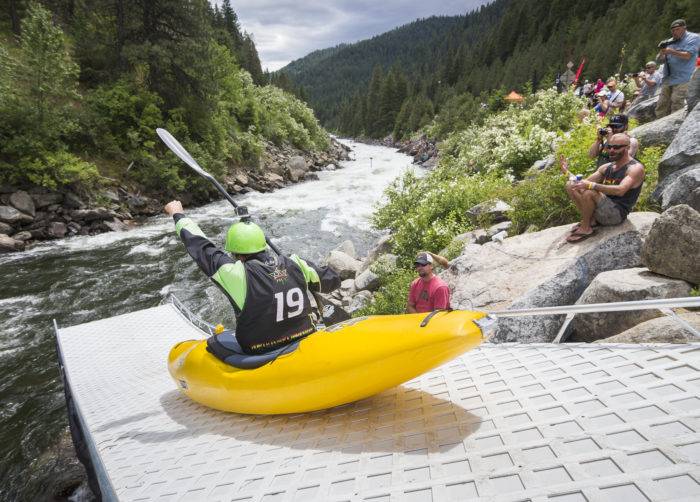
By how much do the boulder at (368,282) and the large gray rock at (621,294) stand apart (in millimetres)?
4292

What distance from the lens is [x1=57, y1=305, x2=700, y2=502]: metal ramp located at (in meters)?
1.60

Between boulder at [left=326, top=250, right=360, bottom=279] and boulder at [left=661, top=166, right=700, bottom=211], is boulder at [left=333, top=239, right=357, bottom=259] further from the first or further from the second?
boulder at [left=661, top=166, right=700, bottom=211]

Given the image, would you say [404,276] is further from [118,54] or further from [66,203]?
[118,54]

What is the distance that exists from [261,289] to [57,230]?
12929 millimetres

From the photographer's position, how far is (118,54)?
17.2 metres

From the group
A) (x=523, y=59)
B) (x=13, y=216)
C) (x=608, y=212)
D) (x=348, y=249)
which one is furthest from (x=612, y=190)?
(x=523, y=59)

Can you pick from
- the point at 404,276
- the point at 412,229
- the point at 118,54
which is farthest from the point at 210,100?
the point at 404,276

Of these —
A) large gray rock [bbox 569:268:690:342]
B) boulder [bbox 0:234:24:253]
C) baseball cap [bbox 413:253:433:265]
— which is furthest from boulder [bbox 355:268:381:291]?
boulder [bbox 0:234:24:253]

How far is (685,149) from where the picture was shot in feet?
15.6

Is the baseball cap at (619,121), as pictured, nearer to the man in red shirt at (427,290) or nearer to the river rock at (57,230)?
the man in red shirt at (427,290)

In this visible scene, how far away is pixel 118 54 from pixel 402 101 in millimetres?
63384

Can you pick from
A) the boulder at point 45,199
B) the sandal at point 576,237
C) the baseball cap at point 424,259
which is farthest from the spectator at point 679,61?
the boulder at point 45,199

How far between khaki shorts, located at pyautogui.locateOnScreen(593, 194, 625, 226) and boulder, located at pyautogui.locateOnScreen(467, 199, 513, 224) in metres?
2.51

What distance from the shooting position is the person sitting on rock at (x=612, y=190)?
4.21 meters
